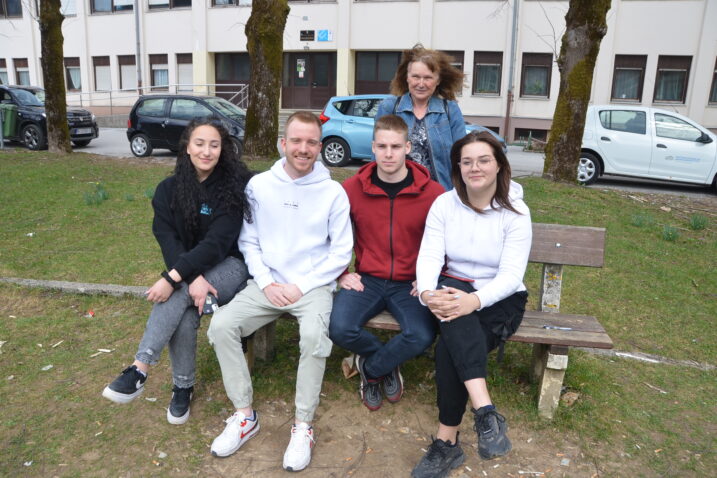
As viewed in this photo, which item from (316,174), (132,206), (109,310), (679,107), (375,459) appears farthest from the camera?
(679,107)

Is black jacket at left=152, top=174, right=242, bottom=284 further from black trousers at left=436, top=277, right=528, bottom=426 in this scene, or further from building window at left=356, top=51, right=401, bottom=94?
building window at left=356, top=51, right=401, bottom=94

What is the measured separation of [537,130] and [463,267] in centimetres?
2147

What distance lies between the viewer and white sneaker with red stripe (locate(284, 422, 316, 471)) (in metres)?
2.76

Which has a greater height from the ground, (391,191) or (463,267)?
(391,191)

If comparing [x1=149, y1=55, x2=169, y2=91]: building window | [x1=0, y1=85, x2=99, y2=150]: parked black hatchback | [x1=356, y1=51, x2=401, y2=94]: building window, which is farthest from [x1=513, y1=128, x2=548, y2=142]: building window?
[x1=149, y1=55, x2=169, y2=91]: building window

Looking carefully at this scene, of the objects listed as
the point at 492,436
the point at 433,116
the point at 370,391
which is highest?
the point at 433,116

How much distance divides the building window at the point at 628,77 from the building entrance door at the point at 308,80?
11440 mm

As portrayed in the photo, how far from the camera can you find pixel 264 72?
397 inches

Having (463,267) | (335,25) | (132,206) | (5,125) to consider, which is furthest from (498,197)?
(335,25)

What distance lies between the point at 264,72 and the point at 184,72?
19.0 meters

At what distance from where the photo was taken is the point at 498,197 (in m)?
3.17

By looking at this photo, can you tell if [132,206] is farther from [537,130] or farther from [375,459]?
[537,130]

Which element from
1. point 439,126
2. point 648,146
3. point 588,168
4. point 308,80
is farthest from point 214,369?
point 308,80

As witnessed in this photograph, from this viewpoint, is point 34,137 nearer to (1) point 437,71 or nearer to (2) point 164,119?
(2) point 164,119
